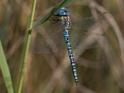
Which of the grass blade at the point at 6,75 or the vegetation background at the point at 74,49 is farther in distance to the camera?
the vegetation background at the point at 74,49

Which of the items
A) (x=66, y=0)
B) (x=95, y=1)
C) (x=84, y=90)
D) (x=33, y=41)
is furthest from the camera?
(x=84, y=90)

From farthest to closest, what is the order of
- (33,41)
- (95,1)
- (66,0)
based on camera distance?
(95,1), (33,41), (66,0)

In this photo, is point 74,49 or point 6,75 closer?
point 6,75

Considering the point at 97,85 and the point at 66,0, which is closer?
the point at 66,0

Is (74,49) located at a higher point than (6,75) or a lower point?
lower

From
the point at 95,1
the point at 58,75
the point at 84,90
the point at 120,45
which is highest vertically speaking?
the point at 95,1

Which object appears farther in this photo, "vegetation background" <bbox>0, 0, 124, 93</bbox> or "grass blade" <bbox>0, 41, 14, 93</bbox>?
"vegetation background" <bbox>0, 0, 124, 93</bbox>

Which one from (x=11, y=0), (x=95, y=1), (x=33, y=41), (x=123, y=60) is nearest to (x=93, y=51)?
(x=123, y=60)

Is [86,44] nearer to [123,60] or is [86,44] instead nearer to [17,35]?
[123,60]
